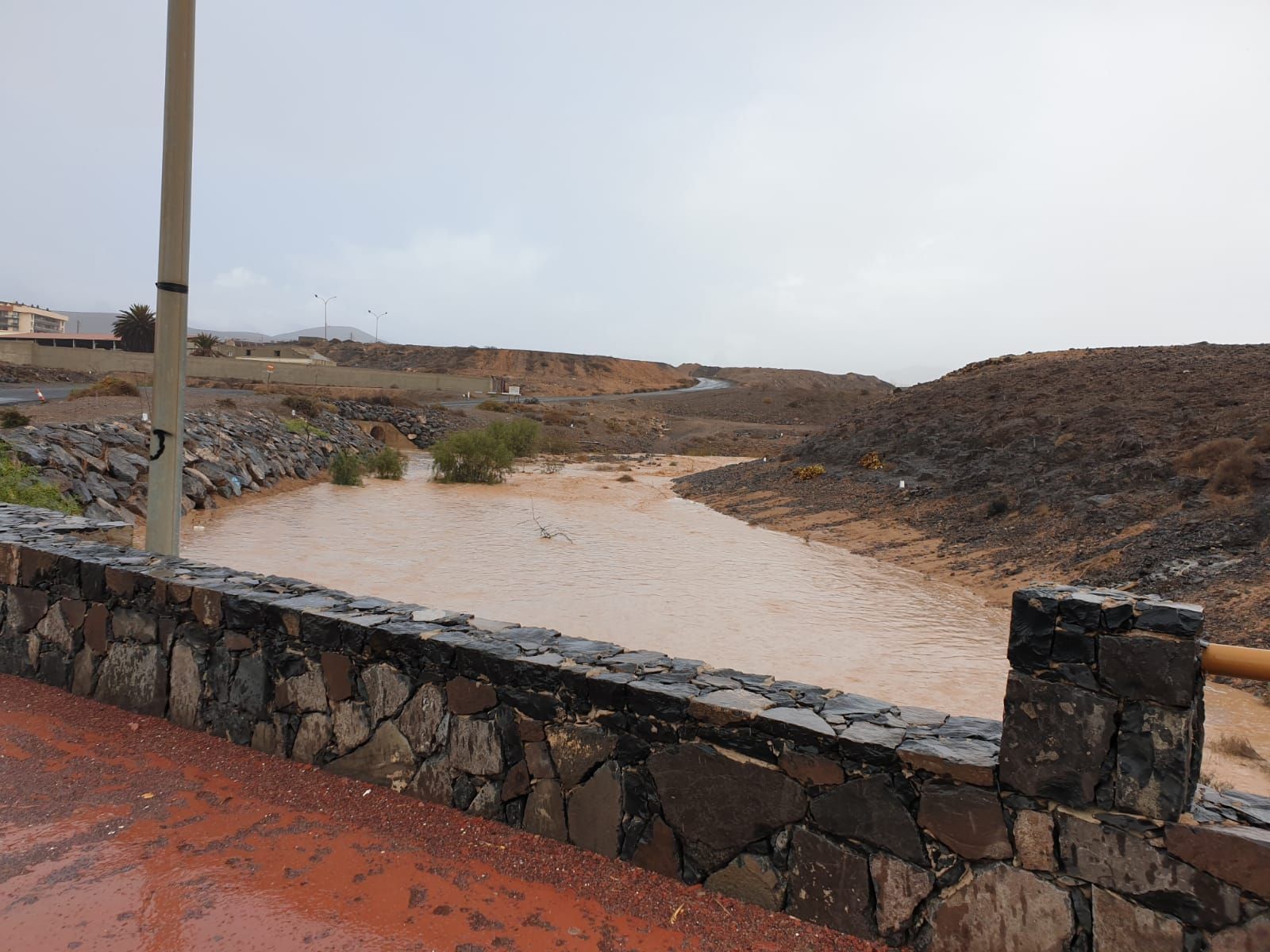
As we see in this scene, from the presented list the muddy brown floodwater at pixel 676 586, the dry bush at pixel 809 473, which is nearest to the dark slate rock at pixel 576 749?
the muddy brown floodwater at pixel 676 586

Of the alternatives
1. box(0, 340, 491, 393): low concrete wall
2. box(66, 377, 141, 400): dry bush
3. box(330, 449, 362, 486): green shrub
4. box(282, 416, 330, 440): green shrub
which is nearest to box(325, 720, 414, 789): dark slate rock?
box(330, 449, 362, 486): green shrub

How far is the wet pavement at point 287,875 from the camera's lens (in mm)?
3070

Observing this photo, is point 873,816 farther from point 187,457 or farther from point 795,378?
point 795,378

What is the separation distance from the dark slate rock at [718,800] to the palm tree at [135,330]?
225 ft

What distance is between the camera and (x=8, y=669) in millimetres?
5285

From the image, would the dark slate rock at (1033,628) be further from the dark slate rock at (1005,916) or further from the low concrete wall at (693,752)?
the dark slate rock at (1005,916)

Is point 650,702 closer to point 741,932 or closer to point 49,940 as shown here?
point 741,932

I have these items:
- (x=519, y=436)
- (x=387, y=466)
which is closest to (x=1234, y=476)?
(x=387, y=466)

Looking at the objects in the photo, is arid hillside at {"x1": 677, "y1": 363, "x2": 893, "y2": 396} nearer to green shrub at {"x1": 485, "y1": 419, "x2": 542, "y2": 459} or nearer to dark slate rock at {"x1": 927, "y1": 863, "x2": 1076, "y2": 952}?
green shrub at {"x1": 485, "y1": 419, "x2": 542, "y2": 459}

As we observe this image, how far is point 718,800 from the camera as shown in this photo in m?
3.32

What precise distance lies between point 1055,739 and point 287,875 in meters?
3.03

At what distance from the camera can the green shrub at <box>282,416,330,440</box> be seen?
2841cm

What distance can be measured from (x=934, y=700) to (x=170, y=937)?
301 inches

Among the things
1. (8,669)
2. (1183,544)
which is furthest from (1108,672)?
(1183,544)
